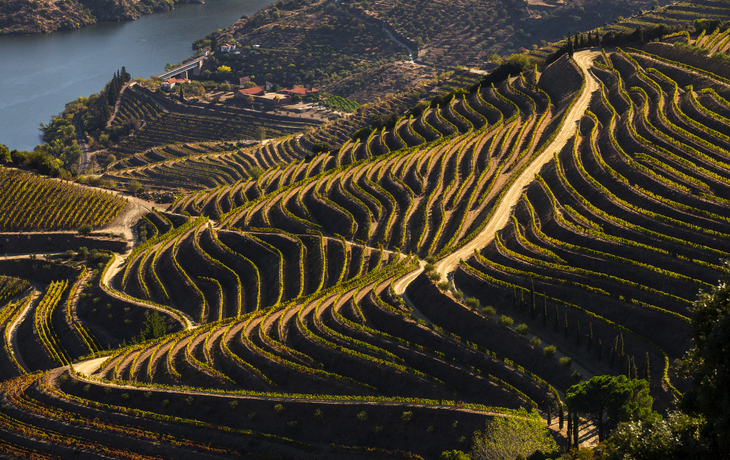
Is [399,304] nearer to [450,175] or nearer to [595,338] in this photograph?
[595,338]

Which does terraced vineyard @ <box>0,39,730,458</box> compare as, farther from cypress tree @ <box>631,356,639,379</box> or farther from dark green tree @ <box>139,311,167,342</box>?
dark green tree @ <box>139,311,167,342</box>

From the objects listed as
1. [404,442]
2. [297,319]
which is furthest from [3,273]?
[404,442]

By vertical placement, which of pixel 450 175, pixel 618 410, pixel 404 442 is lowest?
pixel 404 442

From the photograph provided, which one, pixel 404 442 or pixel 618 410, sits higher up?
pixel 618 410

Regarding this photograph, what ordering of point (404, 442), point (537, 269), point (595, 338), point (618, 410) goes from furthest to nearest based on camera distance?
point (537, 269) < point (595, 338) < point (404, 442) < point (618, 410)

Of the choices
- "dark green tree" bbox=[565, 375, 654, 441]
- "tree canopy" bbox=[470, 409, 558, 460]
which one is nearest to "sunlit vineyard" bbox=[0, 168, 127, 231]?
"tree canopy" bbox=[470, 409, 558, 460]

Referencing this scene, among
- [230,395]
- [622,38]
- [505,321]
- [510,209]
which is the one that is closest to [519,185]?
[510,209]

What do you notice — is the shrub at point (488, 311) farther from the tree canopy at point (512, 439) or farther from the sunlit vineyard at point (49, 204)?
the sunlit vineyard at point (49, 204)

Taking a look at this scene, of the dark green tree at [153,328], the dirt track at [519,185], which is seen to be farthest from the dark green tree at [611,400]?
the dark green tree at [153,328]
